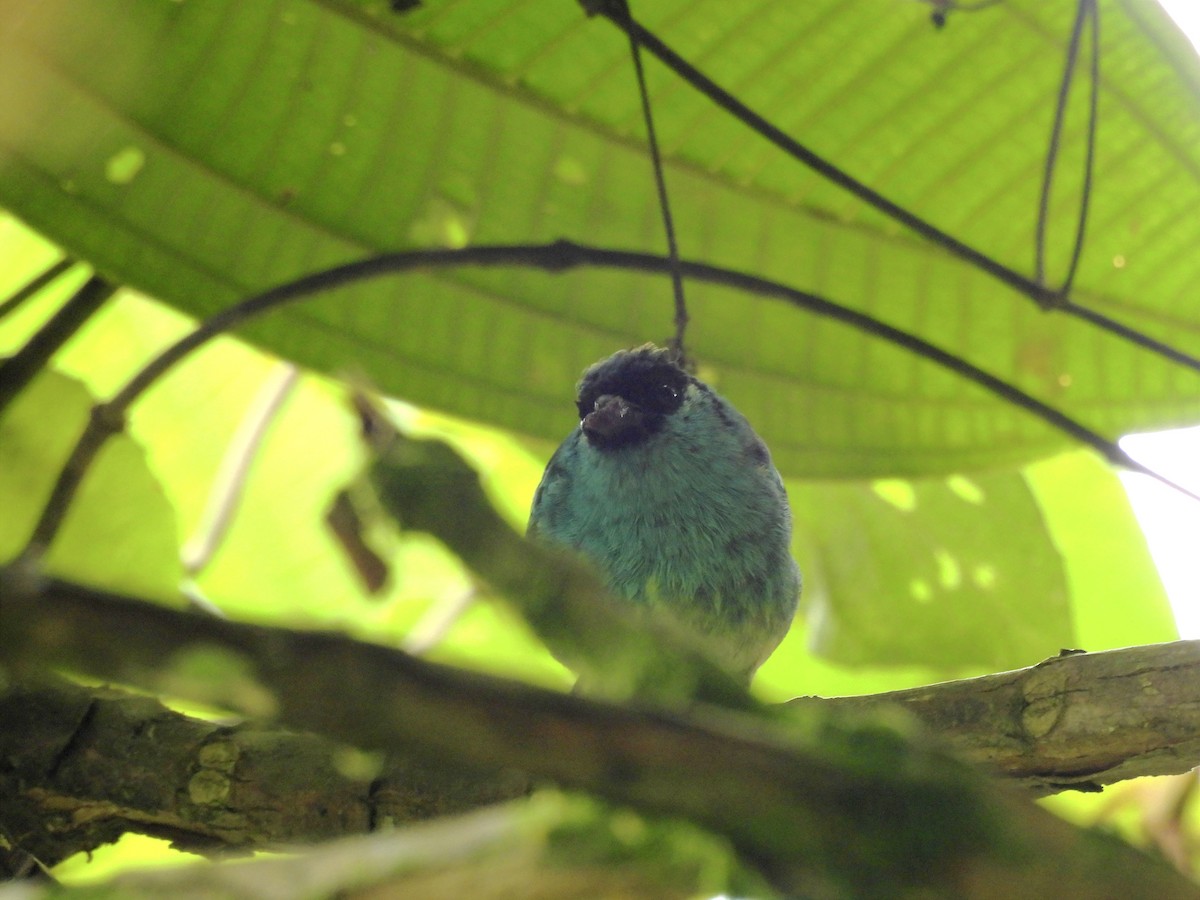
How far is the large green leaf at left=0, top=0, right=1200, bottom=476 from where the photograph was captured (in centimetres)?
176

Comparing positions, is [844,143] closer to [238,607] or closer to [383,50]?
[383,50]

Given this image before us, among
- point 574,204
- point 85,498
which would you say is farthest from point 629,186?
point 85,498

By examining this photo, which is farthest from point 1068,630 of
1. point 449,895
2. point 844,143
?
point 449,895

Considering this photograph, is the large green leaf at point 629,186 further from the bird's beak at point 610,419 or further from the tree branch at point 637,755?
the tree branch at point 637,755

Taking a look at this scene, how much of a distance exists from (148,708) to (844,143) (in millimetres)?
1336

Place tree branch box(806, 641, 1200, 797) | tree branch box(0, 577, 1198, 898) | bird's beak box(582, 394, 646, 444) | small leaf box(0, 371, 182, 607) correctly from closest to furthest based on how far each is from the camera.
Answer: tree branch box(0, 577, 1198, 898)
tree branch box(806, 641, 1200, 797)
small leaf box(0, 371, 182, 607)
bird's beak box(582, 394, 646, 444)

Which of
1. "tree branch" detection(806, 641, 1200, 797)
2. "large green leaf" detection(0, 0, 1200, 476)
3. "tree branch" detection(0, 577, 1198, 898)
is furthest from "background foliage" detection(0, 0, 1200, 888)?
"tree branch" detection(0, 577, 1198, 898)

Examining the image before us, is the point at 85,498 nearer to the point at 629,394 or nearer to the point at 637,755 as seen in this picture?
the point at 629,394

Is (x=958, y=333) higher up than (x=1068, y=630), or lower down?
higher up

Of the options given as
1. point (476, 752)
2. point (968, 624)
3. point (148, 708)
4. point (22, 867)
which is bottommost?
point (22, 867)

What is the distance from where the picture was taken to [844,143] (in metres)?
2.03

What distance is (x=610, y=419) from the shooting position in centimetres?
213

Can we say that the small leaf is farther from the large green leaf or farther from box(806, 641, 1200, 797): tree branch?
box(806, 641, 1200, 797): tree branch

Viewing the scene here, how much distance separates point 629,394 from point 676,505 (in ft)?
0.70
